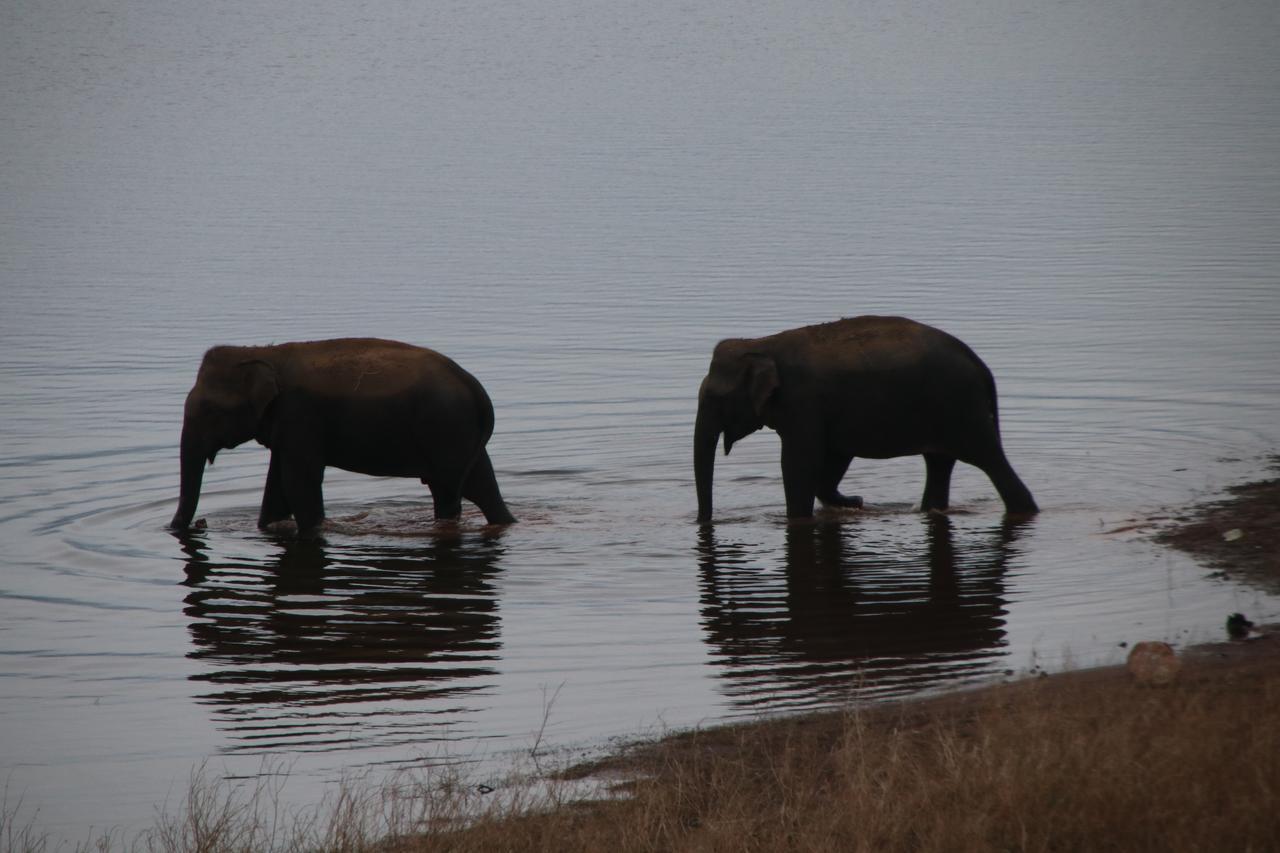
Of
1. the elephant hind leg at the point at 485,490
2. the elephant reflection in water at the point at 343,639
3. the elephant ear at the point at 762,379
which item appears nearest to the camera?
the elephant reflection in water at the point at 343,639

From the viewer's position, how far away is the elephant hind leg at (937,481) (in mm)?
15688

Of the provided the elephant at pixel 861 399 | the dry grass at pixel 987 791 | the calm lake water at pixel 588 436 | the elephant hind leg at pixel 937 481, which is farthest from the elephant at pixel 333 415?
the dry grass at pixel 987 791

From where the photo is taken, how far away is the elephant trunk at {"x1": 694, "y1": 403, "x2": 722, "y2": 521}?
15648mm

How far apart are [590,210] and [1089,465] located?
48.6m

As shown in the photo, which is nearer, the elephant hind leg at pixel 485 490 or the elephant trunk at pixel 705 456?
the elephant trunk at pixel 705 456

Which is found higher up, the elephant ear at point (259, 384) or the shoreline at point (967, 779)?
the elephant ear at point (259, 384)

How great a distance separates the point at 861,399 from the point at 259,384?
5.02 metres

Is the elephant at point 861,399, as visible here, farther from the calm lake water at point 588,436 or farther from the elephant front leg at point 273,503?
the elephant front leg at point 273,503

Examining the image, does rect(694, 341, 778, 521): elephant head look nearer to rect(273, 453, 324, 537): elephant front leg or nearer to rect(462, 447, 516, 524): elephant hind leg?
rect(462, 447, 516, 524): elephant hind leg

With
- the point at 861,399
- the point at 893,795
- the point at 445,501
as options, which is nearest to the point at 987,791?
the point at 893,795

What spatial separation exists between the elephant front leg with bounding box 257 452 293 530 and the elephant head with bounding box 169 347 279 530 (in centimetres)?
45

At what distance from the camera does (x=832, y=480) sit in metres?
16.0

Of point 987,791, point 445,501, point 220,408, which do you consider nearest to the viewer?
point 987,791

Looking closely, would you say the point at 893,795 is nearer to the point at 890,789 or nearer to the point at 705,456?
the point at 890,789
